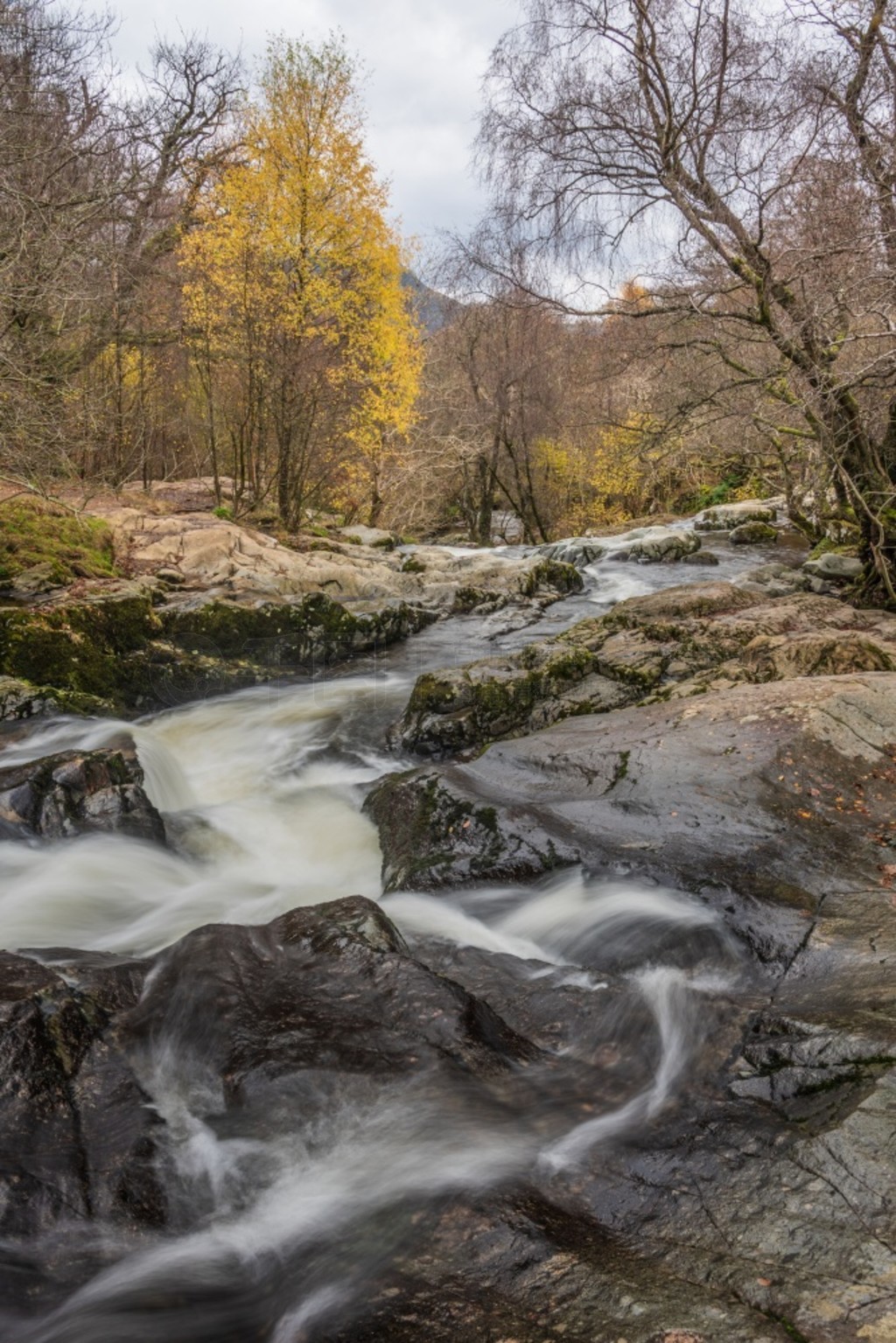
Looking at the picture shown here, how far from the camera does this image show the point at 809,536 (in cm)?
1416

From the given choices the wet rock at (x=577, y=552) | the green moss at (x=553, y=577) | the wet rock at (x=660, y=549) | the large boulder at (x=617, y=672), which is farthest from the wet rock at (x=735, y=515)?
the large boulder at (x=617, y=672)

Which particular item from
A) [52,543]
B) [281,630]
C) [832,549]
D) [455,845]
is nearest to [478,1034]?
[455,845]

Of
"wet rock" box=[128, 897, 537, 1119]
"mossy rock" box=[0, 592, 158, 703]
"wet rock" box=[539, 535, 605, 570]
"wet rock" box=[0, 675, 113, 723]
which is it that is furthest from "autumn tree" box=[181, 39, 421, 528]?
"wet rock" box=[128, 897, 537, 1119]

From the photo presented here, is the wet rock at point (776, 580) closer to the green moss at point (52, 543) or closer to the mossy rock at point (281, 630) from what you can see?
the mossy rock at point (281, 630)

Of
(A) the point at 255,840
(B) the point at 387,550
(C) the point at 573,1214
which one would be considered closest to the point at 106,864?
(A) the point at 255,840

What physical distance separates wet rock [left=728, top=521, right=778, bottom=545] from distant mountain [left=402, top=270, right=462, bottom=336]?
9325mm

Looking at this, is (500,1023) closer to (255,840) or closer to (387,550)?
(255,840)

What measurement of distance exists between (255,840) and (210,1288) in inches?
147

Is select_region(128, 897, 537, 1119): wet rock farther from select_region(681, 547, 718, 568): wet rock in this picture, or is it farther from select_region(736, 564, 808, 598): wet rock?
select_region(681, 547, 718, 568): wet rock

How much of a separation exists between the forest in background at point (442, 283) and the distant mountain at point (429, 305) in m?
Result: 0.11

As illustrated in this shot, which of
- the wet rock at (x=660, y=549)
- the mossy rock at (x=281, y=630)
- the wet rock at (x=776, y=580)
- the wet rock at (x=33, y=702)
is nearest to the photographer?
the wet rock at (x=33, y=702)

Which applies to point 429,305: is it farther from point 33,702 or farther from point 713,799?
point 713,799

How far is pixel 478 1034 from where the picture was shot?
291 centimetres

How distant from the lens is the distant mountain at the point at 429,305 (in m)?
20.7
